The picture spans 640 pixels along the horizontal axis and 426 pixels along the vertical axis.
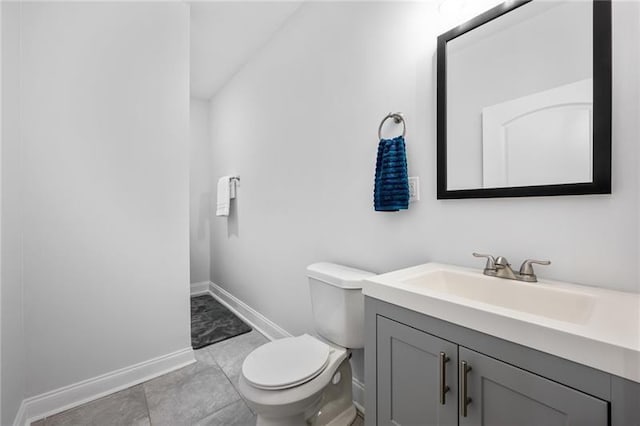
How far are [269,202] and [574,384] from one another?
2.10 meters

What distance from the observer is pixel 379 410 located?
38.6 inches

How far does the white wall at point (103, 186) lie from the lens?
5.01 feet

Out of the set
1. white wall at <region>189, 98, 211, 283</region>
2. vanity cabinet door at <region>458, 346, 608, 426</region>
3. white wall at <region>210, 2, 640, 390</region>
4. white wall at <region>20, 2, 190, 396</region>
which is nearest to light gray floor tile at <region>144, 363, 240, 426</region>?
white wall at <region>20, 2, 190, 396</region>

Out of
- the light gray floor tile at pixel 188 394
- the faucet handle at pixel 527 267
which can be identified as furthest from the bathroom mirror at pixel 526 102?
the light gray floor tile at pixel 188 394

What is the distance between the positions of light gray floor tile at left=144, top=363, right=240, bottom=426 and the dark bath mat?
36 cm

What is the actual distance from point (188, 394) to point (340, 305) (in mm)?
1123

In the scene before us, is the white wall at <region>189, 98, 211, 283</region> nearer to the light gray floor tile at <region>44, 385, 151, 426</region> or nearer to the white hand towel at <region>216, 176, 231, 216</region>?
the white hand towel at <region>216, 176, 231, 216</region>

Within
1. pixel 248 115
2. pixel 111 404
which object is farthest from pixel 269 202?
pixel 111 404

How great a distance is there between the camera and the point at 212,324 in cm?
263

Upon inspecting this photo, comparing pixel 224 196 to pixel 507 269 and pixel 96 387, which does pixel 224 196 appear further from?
pixel 507 269

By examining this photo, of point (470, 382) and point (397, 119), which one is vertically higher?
point (397, 119)

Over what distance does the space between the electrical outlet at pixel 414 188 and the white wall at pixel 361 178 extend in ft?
0.08

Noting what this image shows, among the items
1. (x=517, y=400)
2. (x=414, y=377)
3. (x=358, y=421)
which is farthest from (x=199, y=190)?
(x=517, y=400)

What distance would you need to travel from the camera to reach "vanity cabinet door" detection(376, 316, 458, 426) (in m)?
0.78
